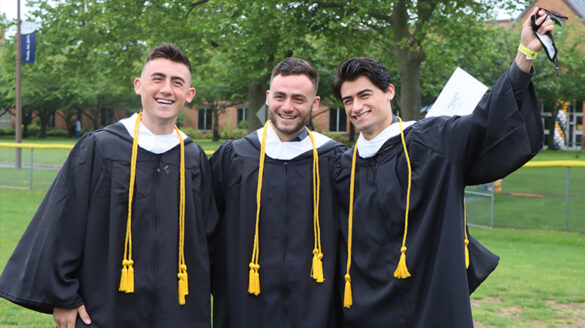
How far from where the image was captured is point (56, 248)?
2.94 meters

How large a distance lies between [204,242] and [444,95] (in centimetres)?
165

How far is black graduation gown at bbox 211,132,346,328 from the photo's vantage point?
3.33m

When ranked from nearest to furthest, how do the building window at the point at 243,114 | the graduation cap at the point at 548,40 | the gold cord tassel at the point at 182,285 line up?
the graduation cap at the point at 548,40, the gold cord tassel at the point at 182,285, the building window at the point at 243,114

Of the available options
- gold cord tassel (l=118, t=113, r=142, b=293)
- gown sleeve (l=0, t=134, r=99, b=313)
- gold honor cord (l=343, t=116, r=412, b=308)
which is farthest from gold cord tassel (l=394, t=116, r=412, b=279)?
gown sleeve (l=0, t=134, r=99, b=313)

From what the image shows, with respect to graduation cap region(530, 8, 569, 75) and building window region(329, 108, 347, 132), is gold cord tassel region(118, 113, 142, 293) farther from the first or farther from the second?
building window region(329, 108, 347, 132)

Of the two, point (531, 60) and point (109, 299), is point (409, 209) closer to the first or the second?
point (531, 60)

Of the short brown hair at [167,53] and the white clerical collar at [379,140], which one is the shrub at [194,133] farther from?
the white clerical collar at [379,140]

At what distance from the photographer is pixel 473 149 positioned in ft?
9.65

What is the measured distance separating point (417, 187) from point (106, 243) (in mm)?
1686

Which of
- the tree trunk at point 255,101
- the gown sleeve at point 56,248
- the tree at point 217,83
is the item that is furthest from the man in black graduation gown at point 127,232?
the tree trunk at point 255,101

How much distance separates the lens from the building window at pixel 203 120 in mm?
48006

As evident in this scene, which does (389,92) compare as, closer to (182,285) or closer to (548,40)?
(548,40)

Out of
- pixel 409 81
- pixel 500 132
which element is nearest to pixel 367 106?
pixel 500 132

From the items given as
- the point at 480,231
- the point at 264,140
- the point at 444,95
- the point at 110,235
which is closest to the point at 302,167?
the point at 264,140
